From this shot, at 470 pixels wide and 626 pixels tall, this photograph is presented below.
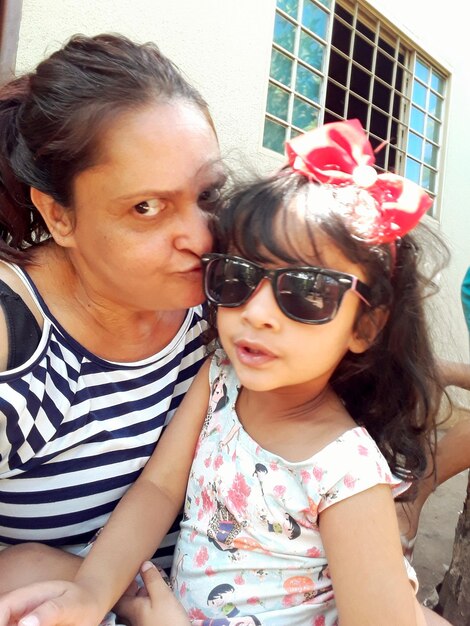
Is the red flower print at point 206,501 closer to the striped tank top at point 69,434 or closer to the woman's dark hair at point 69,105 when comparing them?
the striped tank top at point 69,434

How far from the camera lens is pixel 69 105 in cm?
149

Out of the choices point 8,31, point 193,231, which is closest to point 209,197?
point 193,231

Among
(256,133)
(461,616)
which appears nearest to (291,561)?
(461,616)

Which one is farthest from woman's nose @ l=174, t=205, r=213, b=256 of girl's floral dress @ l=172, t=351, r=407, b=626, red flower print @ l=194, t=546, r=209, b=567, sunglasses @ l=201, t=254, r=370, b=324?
red flower print @ l=194, t=546, r=209, b=567

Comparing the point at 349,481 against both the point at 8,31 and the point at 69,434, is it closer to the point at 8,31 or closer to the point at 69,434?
the point at 69,434

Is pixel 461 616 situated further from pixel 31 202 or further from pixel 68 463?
pixel 31 202

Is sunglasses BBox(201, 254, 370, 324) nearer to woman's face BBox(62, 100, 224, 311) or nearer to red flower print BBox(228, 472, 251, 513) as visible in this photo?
woman's face BBox(62, 100, 224, 311)

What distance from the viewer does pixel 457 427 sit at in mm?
2924

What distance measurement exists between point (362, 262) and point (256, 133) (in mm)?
3335

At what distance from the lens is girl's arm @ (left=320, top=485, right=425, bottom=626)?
1197mm

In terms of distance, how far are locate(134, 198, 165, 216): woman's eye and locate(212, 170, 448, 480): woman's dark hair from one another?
0.50 ft

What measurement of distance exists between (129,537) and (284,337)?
61 cm

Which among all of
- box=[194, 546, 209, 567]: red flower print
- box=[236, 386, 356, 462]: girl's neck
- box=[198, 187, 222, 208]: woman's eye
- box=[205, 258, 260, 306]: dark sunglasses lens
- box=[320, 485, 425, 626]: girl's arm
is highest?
box=[198, 187, 222, 208]: woman's eye

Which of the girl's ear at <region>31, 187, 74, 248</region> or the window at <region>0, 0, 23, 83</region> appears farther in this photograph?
the window at <region>0, 0, 23, 83</region>
